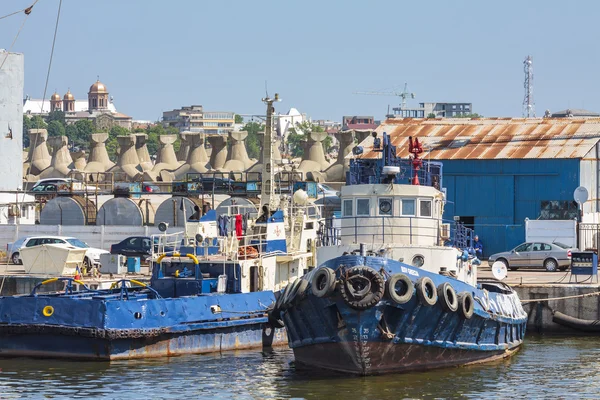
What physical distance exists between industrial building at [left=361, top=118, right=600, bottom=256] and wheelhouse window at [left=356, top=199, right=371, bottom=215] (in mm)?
16391

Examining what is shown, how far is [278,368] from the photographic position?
1163 inches

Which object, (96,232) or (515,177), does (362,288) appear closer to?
(515,177)

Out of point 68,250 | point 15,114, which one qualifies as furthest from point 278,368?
point 15,114

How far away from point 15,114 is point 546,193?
96.6 ft

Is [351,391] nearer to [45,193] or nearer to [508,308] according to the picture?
[508,308]

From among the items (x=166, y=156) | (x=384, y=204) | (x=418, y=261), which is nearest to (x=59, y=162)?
(x=166, y=156)

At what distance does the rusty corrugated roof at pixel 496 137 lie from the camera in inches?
1944

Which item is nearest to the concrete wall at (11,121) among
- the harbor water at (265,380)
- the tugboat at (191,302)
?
the tugboat at (191,302)

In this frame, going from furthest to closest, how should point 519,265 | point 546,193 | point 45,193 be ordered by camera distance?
point 45,193
point 546,193
point 519,265

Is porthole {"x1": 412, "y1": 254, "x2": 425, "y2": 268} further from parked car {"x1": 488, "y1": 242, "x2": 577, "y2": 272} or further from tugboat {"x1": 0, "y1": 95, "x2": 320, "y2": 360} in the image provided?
parked car {"x1": 488, "y1": 242, "x2": 577, "y2": 272}

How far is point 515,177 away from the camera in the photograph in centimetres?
4891

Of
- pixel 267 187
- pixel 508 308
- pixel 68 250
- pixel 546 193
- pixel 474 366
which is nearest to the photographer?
pixel 474 366

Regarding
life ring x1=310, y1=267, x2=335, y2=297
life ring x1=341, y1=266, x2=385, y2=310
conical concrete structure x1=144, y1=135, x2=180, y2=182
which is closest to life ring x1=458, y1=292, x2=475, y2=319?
life ring x1=341, y1=266, x2=385, y2=310

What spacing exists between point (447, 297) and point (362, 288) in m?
2.05
